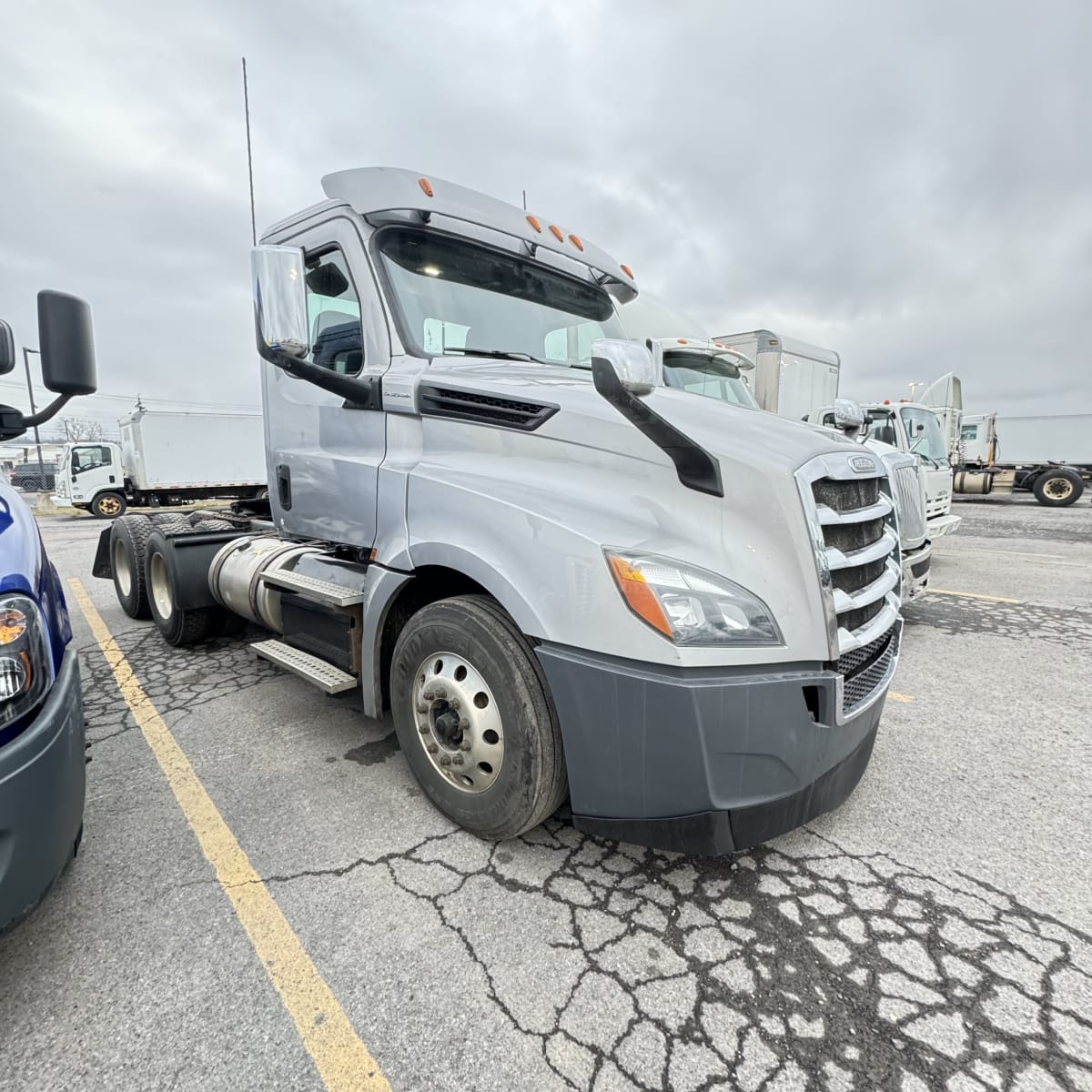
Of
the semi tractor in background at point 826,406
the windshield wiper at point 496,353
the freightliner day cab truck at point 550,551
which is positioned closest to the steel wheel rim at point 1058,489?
the semi tractor in background at point 826,406

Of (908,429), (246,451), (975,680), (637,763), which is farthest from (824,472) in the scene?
(246,451)

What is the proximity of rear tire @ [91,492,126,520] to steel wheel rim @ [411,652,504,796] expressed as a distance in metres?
23.5

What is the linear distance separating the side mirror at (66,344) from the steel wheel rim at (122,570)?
395cm

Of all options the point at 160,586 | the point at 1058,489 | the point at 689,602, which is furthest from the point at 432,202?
the point at 1058,489

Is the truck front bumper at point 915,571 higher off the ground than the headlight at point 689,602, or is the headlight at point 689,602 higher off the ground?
the headlight at point 689,602

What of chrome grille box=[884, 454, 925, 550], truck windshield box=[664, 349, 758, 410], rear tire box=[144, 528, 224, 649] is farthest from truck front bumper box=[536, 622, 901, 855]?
truck windshield box=[664, 349, 758, 410]

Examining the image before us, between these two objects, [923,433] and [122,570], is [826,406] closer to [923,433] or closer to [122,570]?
[923,433]

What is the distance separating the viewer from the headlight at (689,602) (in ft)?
6.25

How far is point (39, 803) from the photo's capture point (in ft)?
5.20

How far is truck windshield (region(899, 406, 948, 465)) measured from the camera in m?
9.21

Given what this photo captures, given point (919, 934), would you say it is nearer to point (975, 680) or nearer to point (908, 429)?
point (975, 680)

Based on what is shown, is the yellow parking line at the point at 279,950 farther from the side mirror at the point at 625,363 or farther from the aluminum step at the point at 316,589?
the side mirror at the point at 625,363

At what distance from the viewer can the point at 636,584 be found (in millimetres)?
1931

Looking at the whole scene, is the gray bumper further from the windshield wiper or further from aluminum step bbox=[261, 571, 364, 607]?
the windshield wiper
